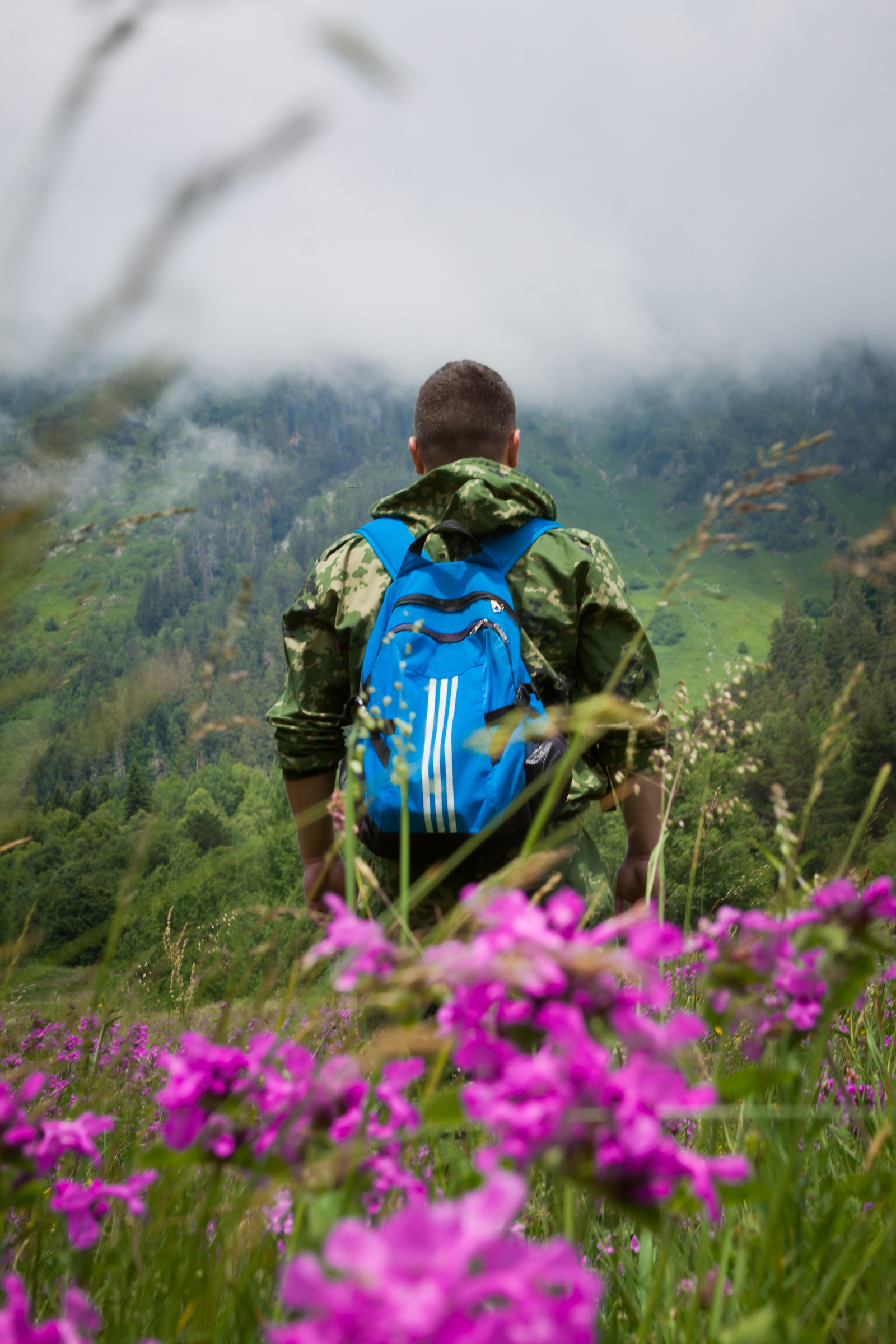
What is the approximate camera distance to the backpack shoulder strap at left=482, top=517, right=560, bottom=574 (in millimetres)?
2996

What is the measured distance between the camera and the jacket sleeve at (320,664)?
10.6ft

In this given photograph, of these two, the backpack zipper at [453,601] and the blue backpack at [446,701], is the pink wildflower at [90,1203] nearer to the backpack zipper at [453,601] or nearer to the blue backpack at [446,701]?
the blue backpack at [446,701]

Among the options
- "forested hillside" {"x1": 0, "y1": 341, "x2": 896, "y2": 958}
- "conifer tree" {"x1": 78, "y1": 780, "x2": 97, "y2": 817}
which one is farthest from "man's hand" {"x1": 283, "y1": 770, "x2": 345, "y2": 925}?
"conifer tree" {"x1": 78, "y1": 780, "x2": 97, "y2": 817}

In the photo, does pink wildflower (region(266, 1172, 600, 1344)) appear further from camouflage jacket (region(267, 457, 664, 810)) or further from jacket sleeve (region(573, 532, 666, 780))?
jacket sleeve (region(573, 532, 666, 780))

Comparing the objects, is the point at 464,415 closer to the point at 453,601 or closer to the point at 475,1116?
the point at 453,601

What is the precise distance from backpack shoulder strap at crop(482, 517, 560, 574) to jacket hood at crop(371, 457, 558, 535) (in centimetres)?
5

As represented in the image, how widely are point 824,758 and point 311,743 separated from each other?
258 cm

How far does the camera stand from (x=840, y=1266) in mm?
917

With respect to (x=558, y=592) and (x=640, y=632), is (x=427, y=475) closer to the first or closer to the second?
(x=558, y=592)

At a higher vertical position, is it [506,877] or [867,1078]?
[506,877]

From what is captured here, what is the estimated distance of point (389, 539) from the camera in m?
3.04

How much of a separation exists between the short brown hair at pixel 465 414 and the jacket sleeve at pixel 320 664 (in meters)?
0.66

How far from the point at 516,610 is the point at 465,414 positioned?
1081mm

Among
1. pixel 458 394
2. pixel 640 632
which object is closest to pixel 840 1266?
pixel 640 632
